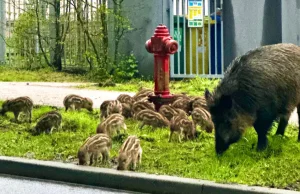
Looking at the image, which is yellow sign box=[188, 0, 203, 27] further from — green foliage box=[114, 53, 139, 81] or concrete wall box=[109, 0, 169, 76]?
green foliage box=[114, 53, 139, 81]

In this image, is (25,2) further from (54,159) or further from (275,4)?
(54,159)

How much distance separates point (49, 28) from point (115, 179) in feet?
51.7

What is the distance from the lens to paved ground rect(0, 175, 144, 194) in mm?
8086

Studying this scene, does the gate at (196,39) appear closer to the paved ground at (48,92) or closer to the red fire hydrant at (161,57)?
the paved ground at (48,92)

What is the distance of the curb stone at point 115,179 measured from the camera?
7543 mm

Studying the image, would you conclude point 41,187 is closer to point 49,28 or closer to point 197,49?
point 197,49

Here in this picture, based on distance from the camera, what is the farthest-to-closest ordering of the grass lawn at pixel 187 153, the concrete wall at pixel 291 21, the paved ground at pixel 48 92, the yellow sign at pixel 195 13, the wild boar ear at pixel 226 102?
the concrete wall at pixel 291 21
the yellow sign at pixel 195 13
the paved ground at pixel 48 92
the wild boar ear at pixel 226 102
the grass lawn at pixel 187 153

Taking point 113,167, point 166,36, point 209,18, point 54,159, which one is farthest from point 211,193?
point 209,18

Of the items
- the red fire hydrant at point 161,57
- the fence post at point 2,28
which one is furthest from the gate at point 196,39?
the fence post at point 2,28

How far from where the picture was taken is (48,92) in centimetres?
1641

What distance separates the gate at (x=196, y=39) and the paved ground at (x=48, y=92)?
2.83 metres

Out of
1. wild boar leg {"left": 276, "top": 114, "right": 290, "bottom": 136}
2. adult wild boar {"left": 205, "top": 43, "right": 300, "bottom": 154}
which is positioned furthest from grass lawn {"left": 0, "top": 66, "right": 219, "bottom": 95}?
adult wild boar {"left": 205, "top": 43, "right": 300, "bottom": 154}

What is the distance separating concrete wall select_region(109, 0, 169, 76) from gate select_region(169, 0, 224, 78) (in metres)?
0.35

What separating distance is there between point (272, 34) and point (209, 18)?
1.65 meters
